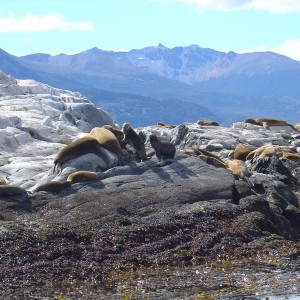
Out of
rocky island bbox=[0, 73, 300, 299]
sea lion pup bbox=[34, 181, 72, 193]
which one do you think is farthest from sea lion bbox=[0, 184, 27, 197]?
sea lion pup bbox=[34, 181, 72, 193]

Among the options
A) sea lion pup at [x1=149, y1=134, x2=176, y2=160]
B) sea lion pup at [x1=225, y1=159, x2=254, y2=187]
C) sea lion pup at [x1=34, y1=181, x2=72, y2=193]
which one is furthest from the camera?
sea lion pup at [x1=225, y1=159, x2=254, y2=187]

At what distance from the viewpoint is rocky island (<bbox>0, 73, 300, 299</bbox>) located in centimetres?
1409

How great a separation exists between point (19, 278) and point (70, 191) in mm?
4347

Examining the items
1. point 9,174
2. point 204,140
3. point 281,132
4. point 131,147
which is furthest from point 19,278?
point 281,132

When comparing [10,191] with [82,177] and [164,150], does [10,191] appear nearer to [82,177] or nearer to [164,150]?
[82,177]

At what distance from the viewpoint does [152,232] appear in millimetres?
17000

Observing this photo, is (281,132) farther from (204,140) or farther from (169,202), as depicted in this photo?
(169,202)

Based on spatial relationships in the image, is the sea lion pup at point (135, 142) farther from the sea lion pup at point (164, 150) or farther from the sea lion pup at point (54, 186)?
the sea lion pup at point (54, 186)

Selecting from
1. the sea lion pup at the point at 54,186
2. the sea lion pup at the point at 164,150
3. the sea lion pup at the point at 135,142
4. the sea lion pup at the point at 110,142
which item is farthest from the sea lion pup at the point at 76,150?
the sea lion pup at the point at 54,186

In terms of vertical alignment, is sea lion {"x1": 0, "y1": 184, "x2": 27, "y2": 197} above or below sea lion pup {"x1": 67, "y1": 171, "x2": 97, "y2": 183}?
below

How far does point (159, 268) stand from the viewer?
607 inches

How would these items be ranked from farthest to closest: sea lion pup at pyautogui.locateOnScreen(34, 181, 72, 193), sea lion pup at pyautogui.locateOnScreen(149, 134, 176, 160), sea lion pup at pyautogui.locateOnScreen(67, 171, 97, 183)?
sea lion pup at pyautogui.locateOnScreen(149, 134, 176, 160), sea lion pup at pyautogui.locateOnScreen(67, 171, 97, 183), sea lion pup at pyautogui.locateOnScreen(34, 181, 72, 193)

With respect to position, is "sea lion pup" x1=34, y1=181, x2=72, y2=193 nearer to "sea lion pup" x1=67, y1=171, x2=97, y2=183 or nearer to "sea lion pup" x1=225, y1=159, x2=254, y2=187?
"sea lion pup" x1=67, y1=171, x2=97, y2=183

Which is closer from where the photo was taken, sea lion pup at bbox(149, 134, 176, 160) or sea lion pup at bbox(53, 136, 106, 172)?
sea lion pup at bbox(149, 134, 176, 160)
